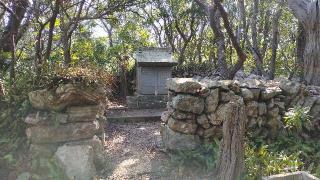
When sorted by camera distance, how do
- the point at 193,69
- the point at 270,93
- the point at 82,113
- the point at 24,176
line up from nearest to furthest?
the point at 24,176, the point at 82,113, the point at 270,93, the point at 193,69

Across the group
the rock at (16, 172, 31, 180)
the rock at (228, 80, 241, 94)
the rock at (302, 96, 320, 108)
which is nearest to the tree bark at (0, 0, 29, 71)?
the rock at (16, 172, 31, 180)

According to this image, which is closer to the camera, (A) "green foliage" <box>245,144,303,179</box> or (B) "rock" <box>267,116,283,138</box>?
(A) "green foliage" <box>245,144,303,179</box>

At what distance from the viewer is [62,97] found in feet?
16.2

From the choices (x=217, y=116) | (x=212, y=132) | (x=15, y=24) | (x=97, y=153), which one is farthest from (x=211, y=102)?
(x=15, y=24)

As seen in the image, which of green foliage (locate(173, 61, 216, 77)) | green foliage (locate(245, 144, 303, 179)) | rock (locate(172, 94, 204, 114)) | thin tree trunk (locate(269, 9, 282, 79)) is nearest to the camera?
green foliage (locate(245, 144, 303, 179))

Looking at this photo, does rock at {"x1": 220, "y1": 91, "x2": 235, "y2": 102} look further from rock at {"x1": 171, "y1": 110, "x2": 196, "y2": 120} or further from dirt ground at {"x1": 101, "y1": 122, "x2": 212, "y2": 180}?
dirt ground at {"x1": 101, "y1": 122, "x2": 212, "y2": 180}

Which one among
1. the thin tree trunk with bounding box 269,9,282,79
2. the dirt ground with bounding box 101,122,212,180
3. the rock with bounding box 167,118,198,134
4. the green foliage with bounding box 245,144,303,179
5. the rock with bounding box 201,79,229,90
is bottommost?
the dirt ground with bounding box 101,122,212,180

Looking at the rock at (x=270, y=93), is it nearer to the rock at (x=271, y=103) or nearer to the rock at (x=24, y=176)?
the rock at (x=271, y=103)

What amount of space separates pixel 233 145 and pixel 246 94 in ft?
7.88

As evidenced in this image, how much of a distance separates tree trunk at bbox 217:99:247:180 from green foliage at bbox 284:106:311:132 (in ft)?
8.53

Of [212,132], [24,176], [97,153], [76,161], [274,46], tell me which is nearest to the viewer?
[24,176]

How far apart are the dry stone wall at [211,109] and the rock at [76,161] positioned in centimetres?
137

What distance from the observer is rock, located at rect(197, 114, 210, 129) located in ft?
18.0

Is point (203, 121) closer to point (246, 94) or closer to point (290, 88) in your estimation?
point (246, 94)
